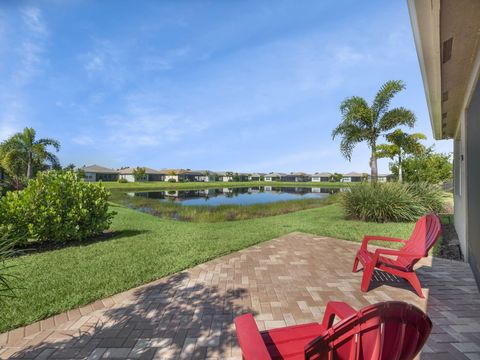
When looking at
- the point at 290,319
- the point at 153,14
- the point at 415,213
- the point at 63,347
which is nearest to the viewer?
the point at 63,347

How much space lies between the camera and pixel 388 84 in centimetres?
1588

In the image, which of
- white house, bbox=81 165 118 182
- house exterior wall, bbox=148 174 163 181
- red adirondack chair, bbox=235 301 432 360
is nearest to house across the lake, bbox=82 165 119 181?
white house, bbox=81 165 118 182

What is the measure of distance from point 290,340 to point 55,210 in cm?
675

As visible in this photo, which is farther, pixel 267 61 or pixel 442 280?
pixel 267 61

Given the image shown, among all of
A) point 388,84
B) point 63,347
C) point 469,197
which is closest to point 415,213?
point 469,197

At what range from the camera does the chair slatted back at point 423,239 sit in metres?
3.58

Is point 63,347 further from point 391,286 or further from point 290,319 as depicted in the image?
point 391,286

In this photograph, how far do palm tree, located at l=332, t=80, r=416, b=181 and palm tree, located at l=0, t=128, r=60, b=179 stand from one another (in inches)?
1130

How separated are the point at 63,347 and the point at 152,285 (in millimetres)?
1608

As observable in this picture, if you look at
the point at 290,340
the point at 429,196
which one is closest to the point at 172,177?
the point at 429,196

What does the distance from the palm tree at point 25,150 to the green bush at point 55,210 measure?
23299 millimetres

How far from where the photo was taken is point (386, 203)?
10320 millimetres

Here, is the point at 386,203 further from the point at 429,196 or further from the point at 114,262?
the point at 114,262

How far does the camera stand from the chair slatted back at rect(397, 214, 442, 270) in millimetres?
3578
